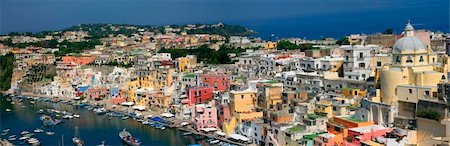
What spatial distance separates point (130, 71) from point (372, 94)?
45.5ft

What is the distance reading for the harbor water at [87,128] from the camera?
16031 millimetres

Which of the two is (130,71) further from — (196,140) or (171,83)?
(196,140)

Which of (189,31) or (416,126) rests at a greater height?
(189,31)

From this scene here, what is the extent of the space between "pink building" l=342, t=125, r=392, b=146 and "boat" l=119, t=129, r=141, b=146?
19.1 ft

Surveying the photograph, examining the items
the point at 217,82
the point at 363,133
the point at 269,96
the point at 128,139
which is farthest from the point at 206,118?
the point at 363,133

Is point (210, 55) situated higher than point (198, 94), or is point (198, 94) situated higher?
point (210, 55)

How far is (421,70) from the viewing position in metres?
12.6

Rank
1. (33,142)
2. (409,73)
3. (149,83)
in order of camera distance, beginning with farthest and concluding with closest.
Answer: (149,83), (33,142), (409,73)

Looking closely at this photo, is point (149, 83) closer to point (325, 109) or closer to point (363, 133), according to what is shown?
point (325, 109)

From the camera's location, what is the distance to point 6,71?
29984 millimetres

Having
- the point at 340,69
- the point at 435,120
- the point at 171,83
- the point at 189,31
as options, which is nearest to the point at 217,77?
the point at 171,83

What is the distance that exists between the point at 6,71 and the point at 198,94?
15.3 metres

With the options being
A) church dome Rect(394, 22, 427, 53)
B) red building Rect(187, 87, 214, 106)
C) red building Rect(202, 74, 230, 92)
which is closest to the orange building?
church dome Rect(394, 22, 427, 53)

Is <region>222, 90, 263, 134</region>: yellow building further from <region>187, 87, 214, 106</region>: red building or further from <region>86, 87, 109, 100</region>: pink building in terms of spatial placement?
<region>86, 87, 109, 100</region>: pink building
